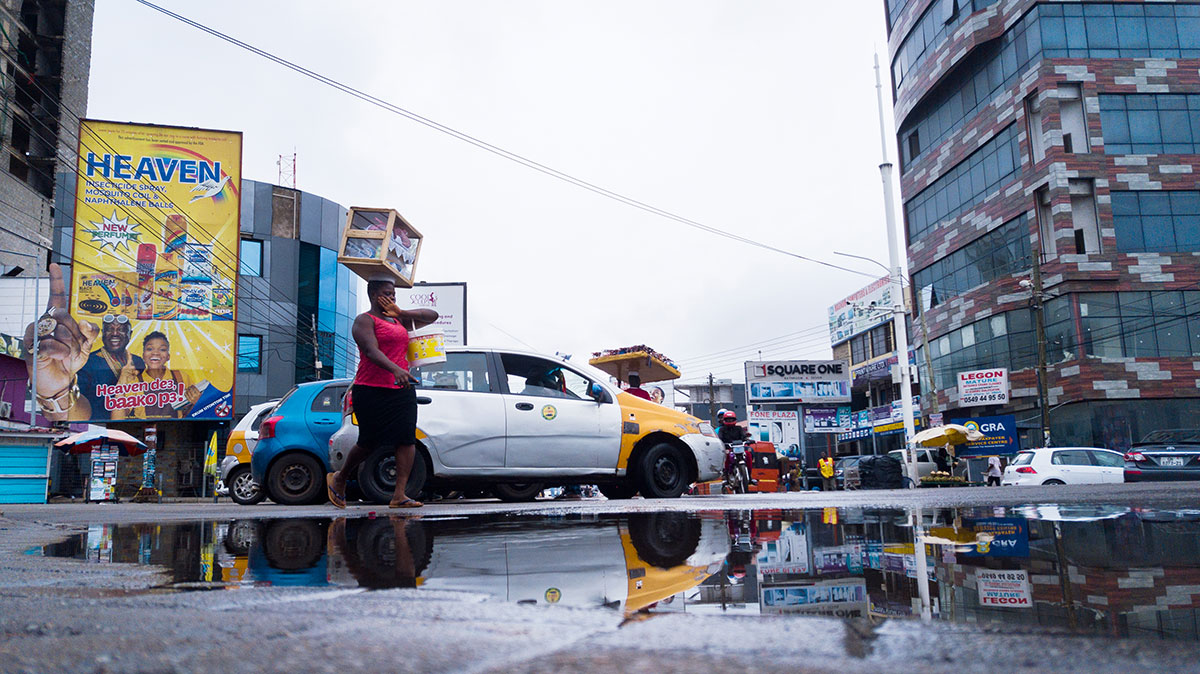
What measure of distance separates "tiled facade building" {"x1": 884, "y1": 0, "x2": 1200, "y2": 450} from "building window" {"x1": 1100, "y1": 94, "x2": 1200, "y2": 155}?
0.05m

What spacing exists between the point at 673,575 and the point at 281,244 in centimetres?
4142

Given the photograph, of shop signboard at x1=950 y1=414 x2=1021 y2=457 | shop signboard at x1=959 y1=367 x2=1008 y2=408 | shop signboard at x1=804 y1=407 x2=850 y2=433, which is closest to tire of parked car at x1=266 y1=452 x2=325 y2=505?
shop signboard at x1=950 y1=414 x2=1021 y2=457

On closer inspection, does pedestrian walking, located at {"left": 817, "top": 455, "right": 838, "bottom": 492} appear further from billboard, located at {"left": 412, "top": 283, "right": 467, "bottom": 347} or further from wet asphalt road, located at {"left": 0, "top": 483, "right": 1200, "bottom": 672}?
wet asphalt road, located at {"left": 0, "top": 483, "right": 1200, "bottom": 672}

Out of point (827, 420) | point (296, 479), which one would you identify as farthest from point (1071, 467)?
point (827, 420)

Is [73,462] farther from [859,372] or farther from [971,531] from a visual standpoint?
[859,372]

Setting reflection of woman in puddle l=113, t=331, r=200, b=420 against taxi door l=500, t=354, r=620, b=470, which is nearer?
taxi door l=500, t=354, r=620, b=470

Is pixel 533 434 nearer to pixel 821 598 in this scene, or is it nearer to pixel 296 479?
pixel 296 479

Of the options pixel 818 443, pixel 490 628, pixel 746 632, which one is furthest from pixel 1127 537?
pixel 818 443

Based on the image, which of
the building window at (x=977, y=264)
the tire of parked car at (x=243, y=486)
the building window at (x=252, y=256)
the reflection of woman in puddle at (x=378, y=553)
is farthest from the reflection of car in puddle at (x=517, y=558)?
the building window at (x=252, y=256)

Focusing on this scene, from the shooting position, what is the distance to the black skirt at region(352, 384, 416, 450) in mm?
5773

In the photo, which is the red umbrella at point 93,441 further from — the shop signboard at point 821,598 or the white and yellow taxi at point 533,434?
the shop signboard at point 821,598

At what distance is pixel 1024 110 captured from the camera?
32062mm

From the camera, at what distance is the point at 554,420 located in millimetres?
7660

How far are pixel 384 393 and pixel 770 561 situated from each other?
157 inches
